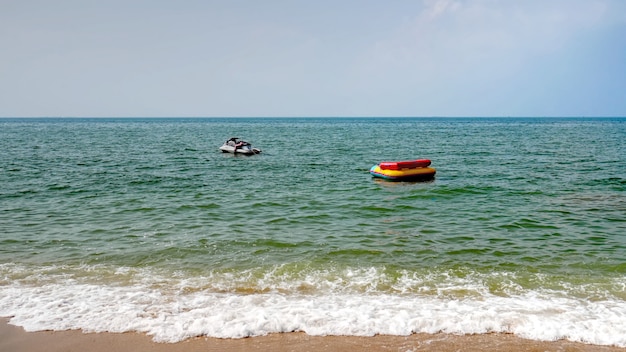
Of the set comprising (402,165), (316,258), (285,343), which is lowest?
(316,258)

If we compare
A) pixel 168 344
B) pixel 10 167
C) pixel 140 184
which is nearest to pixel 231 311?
pixel 168 344

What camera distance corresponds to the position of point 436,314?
26.7 feet

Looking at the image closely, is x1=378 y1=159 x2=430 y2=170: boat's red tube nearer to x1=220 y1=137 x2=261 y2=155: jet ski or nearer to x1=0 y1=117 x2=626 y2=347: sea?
x1=0 y1=117 x2=626 y2=347: sea

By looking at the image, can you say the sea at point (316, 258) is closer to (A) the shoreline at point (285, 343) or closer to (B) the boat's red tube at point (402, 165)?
(A) the shoreline at point (285, 343)

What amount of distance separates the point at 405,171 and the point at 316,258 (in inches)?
532

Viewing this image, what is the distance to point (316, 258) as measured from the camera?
38.2 ft

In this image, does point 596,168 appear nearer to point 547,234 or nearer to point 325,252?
point 547,234

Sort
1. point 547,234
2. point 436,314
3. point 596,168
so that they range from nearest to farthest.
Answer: point 436,314
point 547,234
point 596,168

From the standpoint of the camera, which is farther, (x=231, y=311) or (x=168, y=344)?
(x=231, y=311)

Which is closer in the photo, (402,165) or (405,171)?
(405,171)

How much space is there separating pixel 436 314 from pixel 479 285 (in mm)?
2151

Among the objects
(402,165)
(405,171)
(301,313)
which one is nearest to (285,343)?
(301,313)

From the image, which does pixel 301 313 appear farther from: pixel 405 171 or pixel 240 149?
pixel 240 149

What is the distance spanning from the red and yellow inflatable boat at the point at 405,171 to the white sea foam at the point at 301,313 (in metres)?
14.8
